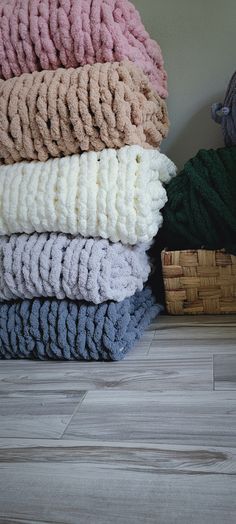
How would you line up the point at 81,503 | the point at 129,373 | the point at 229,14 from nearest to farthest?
the point at 81,503 → the point at 129,373 → the point at 229,14

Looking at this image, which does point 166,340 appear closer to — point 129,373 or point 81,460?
point 129,373

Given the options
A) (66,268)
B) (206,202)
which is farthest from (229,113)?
(66,268)

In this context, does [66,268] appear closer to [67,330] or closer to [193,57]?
[67,330]

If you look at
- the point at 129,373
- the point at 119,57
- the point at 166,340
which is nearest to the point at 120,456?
the point at 129,373

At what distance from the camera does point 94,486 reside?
39cm

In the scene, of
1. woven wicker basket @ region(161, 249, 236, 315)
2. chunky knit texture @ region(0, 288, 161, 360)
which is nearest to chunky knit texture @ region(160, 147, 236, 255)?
woven wicker basket @ region(161, 249, 236, 315)

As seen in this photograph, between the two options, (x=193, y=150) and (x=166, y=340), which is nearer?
(x=166, y=340)

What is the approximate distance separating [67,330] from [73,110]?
0.34m

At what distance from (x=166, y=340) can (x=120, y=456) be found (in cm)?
29

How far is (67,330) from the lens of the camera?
664 millimetres

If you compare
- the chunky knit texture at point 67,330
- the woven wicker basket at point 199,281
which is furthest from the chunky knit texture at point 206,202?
the chunky knit texture at point 67,330

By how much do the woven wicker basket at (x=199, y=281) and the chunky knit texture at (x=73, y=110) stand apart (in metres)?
0.23

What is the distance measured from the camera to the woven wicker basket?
77cm

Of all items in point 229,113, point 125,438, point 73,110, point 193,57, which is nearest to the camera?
point 125,438
